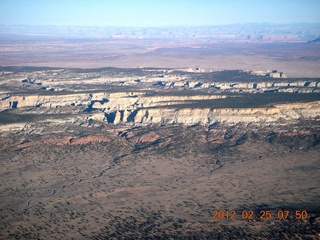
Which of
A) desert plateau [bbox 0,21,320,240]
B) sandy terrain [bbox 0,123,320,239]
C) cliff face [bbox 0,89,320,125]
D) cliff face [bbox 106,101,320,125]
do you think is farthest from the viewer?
cliff face [bbox 0,89,320,125]

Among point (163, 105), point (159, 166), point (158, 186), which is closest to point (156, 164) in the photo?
point (159, 166)

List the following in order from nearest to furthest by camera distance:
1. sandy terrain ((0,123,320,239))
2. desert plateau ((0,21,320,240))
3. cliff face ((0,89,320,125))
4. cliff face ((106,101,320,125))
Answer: sandy terrain ((0,123,320,239)) → desert plateau ((0,21,320,240)) → cliff face ((106,101,320,125)) → cliff face ((0,89,320,125))

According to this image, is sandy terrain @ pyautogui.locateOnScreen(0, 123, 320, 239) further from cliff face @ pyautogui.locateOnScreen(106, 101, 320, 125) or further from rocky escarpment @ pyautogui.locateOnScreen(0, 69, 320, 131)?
rocky escarpment @ pyautogui.locateOnScreen(0, 69, 320, 131)

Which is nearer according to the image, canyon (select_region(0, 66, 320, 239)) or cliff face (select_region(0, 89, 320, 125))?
canyon (select_region(0, 66, 320, 239))

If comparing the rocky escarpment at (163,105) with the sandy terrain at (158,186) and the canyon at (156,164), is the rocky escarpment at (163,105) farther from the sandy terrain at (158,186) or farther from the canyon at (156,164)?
the sandy terrain at (158,186)

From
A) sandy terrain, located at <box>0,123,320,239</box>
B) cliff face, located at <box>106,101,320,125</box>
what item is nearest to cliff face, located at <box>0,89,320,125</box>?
cliff face, located at <box>106,101,320,125</box>

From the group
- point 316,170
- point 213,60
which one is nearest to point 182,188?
point 316,170

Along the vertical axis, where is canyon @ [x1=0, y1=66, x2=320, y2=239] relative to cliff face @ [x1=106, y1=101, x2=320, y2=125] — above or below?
below

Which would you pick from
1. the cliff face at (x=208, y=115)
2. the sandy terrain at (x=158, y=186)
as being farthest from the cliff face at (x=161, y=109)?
the sandy terrain at (x=158, y=186)

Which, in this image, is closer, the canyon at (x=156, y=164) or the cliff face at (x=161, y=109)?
the canyon at (x=156, y=164)

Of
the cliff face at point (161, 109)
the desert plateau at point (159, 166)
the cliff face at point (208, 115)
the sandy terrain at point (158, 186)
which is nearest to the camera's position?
the sandy terrain at point (158, 186)

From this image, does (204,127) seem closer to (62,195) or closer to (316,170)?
(316,170)
